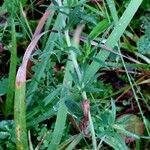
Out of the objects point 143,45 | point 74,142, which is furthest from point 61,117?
point 143,45

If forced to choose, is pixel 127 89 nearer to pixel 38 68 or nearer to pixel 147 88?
pixel 147 88

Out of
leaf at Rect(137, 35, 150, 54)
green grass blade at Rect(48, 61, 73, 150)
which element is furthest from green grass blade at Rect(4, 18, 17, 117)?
leaf at Rect(137, 35, 150, 54)

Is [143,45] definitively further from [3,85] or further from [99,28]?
[3,85]

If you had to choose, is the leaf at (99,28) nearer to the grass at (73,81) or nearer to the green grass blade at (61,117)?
the grass at (73,81)

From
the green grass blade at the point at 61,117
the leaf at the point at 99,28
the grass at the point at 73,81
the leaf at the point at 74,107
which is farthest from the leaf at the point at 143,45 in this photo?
the leaf at the point at 74,107

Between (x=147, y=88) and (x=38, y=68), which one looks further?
(x=147, y=88)

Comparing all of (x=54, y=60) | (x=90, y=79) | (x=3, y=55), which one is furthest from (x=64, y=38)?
(x=3, y=55)

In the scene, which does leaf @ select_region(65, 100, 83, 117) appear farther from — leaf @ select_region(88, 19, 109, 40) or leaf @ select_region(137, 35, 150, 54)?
leaf @ select_region(137, 35, 150, 54)

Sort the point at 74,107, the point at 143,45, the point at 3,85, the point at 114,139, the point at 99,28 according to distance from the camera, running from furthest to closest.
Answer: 1. the point at 143,45
2. the point at 3,85
3. the point at 99,28
4. the point at 114,139
5. the point at 74,107
